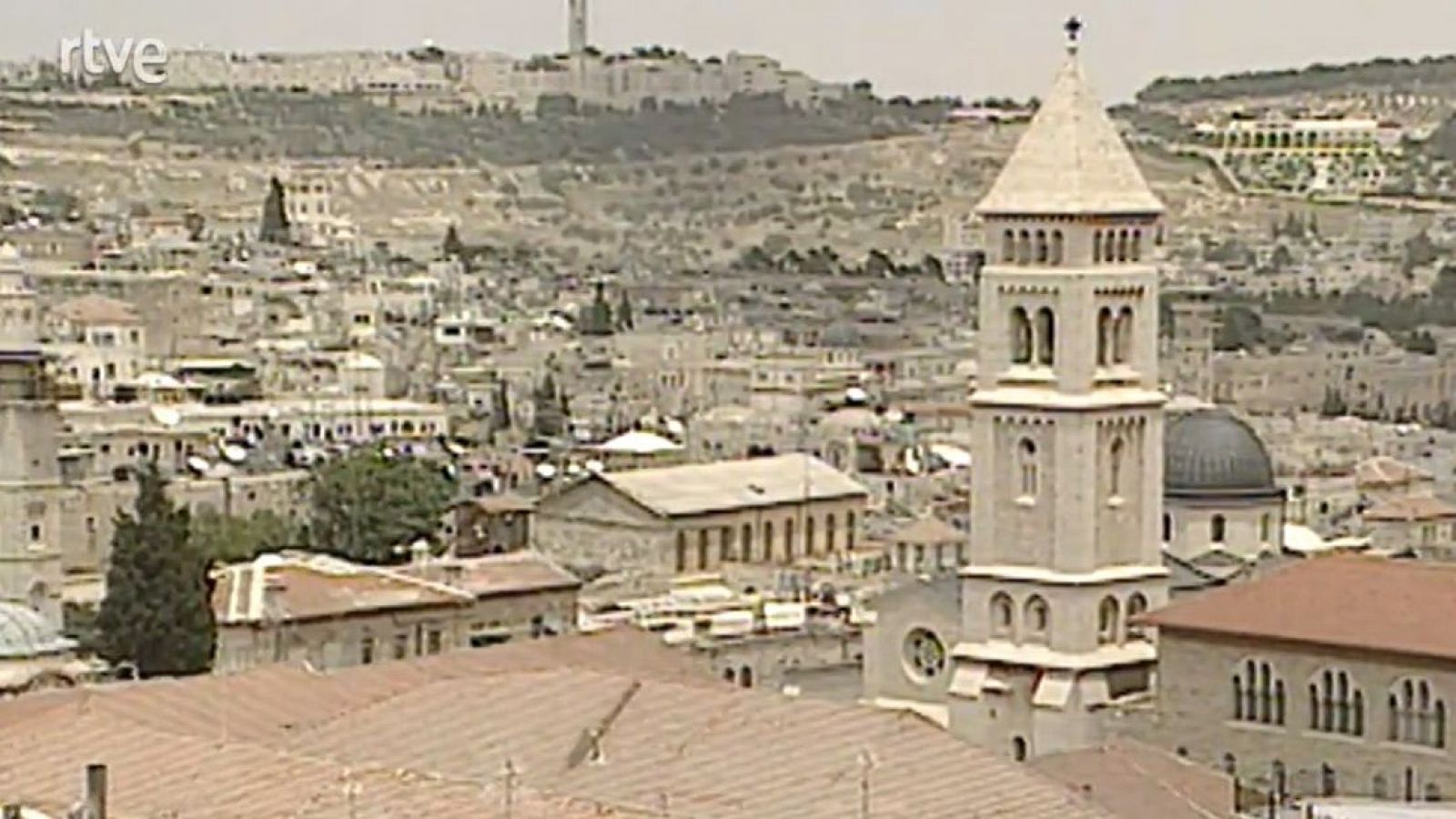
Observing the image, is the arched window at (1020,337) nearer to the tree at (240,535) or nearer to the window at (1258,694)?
the window at (1258,694)

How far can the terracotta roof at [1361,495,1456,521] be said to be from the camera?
63.8 m

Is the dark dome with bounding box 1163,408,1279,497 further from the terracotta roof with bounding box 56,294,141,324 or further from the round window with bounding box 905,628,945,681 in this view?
the terracotta roof with bounding box 56,294,141,324

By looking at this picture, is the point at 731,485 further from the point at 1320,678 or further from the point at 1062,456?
the point at 1320,678

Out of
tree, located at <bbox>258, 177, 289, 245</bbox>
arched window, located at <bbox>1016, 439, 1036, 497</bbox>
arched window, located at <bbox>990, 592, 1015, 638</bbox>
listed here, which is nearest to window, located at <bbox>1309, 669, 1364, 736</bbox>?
arched window, located at <bbox>990, 592, 1015, 638</bbox>

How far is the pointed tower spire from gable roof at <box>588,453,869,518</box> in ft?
50.6

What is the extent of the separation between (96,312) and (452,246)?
53.2 meters

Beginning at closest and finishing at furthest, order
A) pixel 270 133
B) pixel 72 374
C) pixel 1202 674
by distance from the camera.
A: pixel 1202 674 < pixel 72 374 < pixel 270 133

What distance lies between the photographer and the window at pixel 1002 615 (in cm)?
4109

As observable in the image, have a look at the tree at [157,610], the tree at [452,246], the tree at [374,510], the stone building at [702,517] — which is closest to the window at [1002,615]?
the tree at [157,610]

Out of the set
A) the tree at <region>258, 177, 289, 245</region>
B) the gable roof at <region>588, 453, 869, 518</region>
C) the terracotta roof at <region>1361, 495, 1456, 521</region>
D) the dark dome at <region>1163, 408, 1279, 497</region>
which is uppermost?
the tree at <region>258, 177, 289, 245</region>

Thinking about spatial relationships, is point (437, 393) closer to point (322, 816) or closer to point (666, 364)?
point (666, 364)

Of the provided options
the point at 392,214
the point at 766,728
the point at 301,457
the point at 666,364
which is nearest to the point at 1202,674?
the point at 766,728

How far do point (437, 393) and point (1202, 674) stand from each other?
55.7 m

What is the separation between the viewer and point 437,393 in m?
93.4
